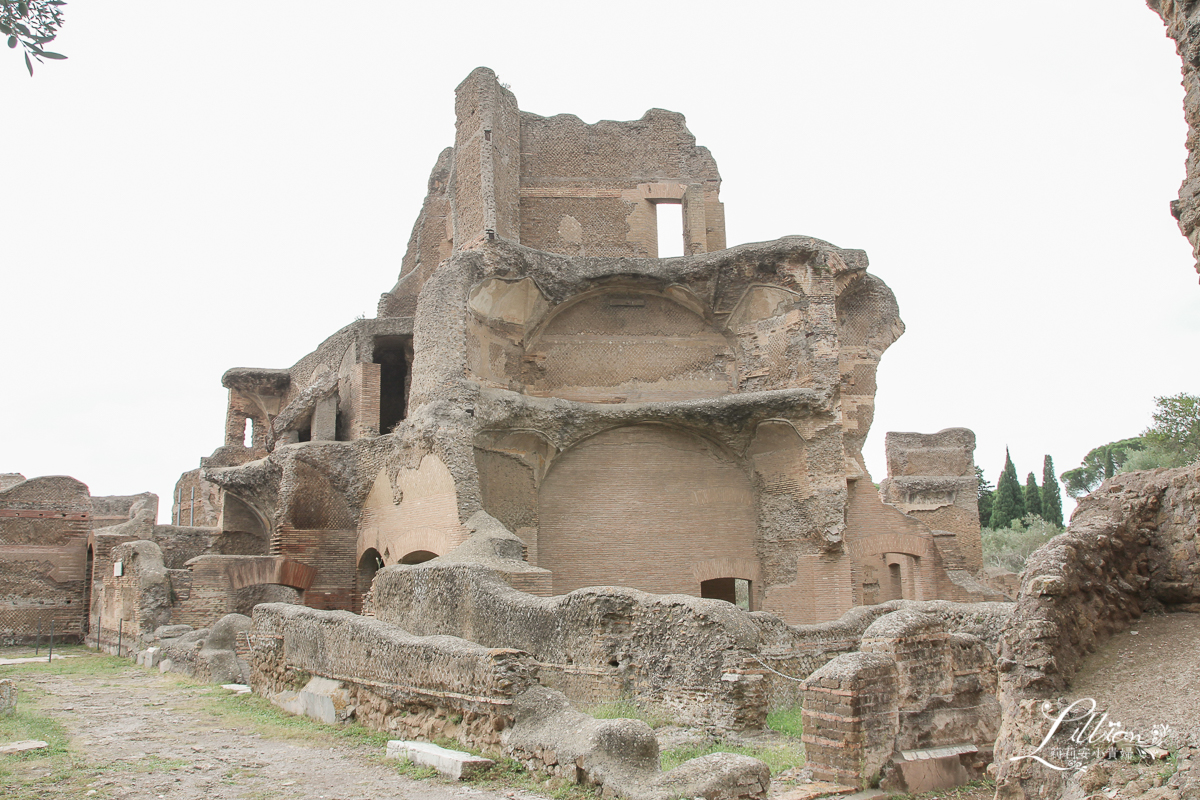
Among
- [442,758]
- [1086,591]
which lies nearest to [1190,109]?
[1086,591]

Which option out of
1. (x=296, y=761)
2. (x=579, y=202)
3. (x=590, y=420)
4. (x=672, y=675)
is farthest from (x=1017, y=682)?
(x=579, y=202)

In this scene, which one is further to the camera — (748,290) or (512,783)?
(748,290)

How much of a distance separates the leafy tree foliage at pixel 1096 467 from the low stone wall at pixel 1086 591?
44.8 m

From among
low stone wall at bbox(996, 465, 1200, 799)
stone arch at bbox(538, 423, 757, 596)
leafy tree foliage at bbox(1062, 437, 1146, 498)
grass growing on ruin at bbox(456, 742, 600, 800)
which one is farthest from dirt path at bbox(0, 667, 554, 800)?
leafy tree foliage at bbox(1062, 437, 1146, 498)

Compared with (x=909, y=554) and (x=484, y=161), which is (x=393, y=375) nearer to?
(x=484, y=161)

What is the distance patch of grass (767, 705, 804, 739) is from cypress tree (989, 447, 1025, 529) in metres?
37.4

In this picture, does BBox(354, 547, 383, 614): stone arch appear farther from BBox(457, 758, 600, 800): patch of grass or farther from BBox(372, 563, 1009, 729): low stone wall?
BBox(457, 758, 600, 800): patch of grass

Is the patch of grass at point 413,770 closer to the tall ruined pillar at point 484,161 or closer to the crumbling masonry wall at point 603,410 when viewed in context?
the crumbling masonry wall at point 603,410

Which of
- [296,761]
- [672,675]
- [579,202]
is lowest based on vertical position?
[296,761]

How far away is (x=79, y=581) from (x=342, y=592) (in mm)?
7570

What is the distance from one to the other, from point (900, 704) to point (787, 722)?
1665 mm

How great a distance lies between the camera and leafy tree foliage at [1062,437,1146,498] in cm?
4544

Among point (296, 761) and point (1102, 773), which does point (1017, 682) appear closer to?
point (1102, 773)

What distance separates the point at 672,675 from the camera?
715 centimetres
